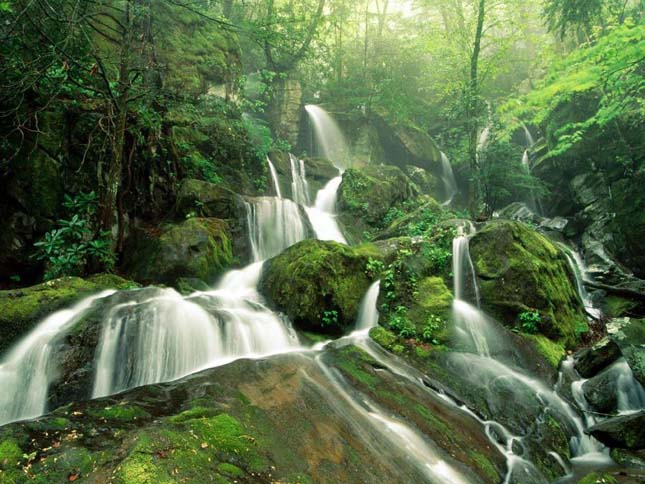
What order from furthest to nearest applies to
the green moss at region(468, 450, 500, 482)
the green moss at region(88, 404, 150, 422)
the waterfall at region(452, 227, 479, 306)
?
the waterfall at region(452, 227, 479, 306) → the green moss at region(468, 450, 500, 482) → the green moss at region(88, 404, 150, 422)

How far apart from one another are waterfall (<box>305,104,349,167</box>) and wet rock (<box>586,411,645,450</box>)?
16922mm

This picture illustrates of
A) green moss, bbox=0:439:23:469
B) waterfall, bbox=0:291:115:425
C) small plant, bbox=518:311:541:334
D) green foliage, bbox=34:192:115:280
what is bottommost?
small plant, bbox=518:311:541:334

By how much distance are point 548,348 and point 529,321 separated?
576mm

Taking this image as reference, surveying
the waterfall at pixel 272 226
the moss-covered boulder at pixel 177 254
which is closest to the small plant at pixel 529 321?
the waterfall at pixel 272 226

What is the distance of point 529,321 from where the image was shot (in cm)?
704

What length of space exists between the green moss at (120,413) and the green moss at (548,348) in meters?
6.45

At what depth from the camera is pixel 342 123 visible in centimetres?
2105

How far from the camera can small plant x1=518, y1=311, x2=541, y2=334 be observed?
698 cm

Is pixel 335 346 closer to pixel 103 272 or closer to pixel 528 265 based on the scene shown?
pixel 528 265

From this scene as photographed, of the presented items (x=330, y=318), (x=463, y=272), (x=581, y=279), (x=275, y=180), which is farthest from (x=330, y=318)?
(x=275, y=180)

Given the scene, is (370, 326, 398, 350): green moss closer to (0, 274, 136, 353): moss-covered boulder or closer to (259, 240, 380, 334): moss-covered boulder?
(259, 240, 380, 334): moss-covered boulder

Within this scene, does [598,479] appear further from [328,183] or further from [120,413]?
[328,183]

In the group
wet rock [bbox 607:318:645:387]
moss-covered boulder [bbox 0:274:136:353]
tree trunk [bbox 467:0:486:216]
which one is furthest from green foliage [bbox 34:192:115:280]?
tree trunk [bbox 467:0:486:216]

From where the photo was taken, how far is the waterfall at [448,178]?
2164 centimetres
